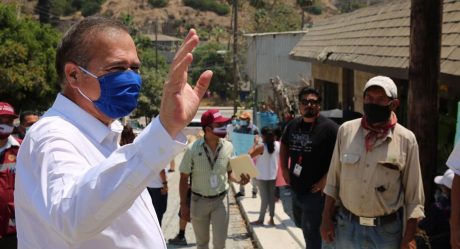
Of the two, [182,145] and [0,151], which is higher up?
[182,145]

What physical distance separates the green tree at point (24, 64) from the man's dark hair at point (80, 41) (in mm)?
26766

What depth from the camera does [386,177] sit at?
455 centimetres

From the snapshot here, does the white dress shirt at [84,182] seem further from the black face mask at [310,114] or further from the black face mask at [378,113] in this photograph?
the black face mask at [310,114]

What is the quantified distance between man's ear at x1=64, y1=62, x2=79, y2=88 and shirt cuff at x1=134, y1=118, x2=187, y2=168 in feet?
1.62

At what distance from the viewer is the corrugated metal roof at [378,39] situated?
7.43 metres

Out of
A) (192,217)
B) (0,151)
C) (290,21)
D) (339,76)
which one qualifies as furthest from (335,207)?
(290,21)

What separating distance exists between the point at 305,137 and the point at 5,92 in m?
25.1

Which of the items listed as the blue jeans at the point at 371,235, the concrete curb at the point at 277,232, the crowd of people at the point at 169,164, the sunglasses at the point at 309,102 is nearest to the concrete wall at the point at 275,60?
the concrete curb at the point at 277,232

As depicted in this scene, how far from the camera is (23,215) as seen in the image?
187 cm

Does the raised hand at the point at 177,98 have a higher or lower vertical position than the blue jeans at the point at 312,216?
higher

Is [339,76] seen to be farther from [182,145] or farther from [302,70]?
[302,70]

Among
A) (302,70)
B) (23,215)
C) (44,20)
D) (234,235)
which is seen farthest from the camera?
(44,20)

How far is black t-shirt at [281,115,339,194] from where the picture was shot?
618 centimetres

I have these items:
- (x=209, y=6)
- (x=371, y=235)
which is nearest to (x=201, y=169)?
(x=371, y=235)
